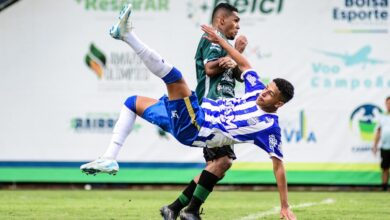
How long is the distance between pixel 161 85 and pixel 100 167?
10183 millimetres

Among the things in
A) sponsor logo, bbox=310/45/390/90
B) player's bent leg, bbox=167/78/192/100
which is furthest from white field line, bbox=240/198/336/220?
sponsor logo, bbox=310/45/390/90

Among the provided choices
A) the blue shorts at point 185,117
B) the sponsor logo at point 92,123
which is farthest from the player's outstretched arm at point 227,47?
the sponsor logo at point 92,123

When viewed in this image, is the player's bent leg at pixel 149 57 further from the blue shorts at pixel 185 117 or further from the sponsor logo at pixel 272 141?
the sponsor logo at pixel 272 141

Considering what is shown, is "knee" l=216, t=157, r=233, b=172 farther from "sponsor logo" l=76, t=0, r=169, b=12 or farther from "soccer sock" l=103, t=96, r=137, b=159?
"sponsor logo" l=76, t=0, r=169, b=12

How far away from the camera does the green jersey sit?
30.5 feet

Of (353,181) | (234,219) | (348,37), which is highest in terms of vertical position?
(348,37)

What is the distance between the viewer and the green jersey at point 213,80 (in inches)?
366

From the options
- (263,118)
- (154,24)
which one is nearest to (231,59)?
(263,118)

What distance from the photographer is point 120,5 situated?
1825 cm

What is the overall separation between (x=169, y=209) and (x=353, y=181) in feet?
32.5

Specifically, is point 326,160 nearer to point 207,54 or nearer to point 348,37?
point 348,37

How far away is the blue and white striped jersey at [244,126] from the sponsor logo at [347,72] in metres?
9.92

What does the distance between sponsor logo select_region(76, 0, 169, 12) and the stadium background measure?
0.02 metres

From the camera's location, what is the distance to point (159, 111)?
858 centimetres
